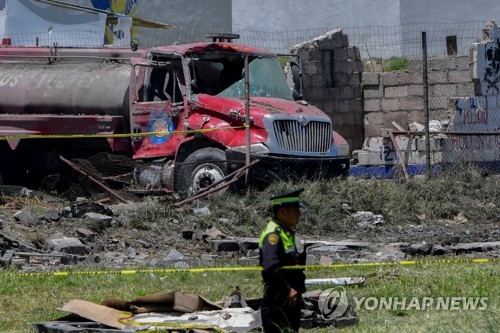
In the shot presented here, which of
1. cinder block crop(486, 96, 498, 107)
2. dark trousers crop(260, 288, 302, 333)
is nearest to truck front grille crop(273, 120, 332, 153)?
cinder block crop(486, 96, 498, 107)

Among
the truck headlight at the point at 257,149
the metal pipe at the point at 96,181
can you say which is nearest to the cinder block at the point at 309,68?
the truck headlight at the point at 257,149

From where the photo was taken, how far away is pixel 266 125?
55.2ft

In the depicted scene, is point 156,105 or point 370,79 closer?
point 156,105

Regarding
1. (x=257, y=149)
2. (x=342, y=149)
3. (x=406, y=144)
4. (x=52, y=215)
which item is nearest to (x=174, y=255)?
(x=52, y=215)

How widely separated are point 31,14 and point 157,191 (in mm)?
12005

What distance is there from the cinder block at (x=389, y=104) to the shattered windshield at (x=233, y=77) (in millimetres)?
5729

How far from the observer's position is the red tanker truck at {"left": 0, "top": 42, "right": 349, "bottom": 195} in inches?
668

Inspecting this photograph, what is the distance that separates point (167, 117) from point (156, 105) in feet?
0.94

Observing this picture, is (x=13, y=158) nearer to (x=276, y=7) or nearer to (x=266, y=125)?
(x=266, y=125)

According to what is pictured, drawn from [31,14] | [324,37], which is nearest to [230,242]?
[324,37]

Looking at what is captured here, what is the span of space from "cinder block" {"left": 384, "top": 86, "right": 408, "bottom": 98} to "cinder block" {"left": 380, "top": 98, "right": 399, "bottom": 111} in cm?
9

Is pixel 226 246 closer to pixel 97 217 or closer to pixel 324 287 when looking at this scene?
pixel 97 217
